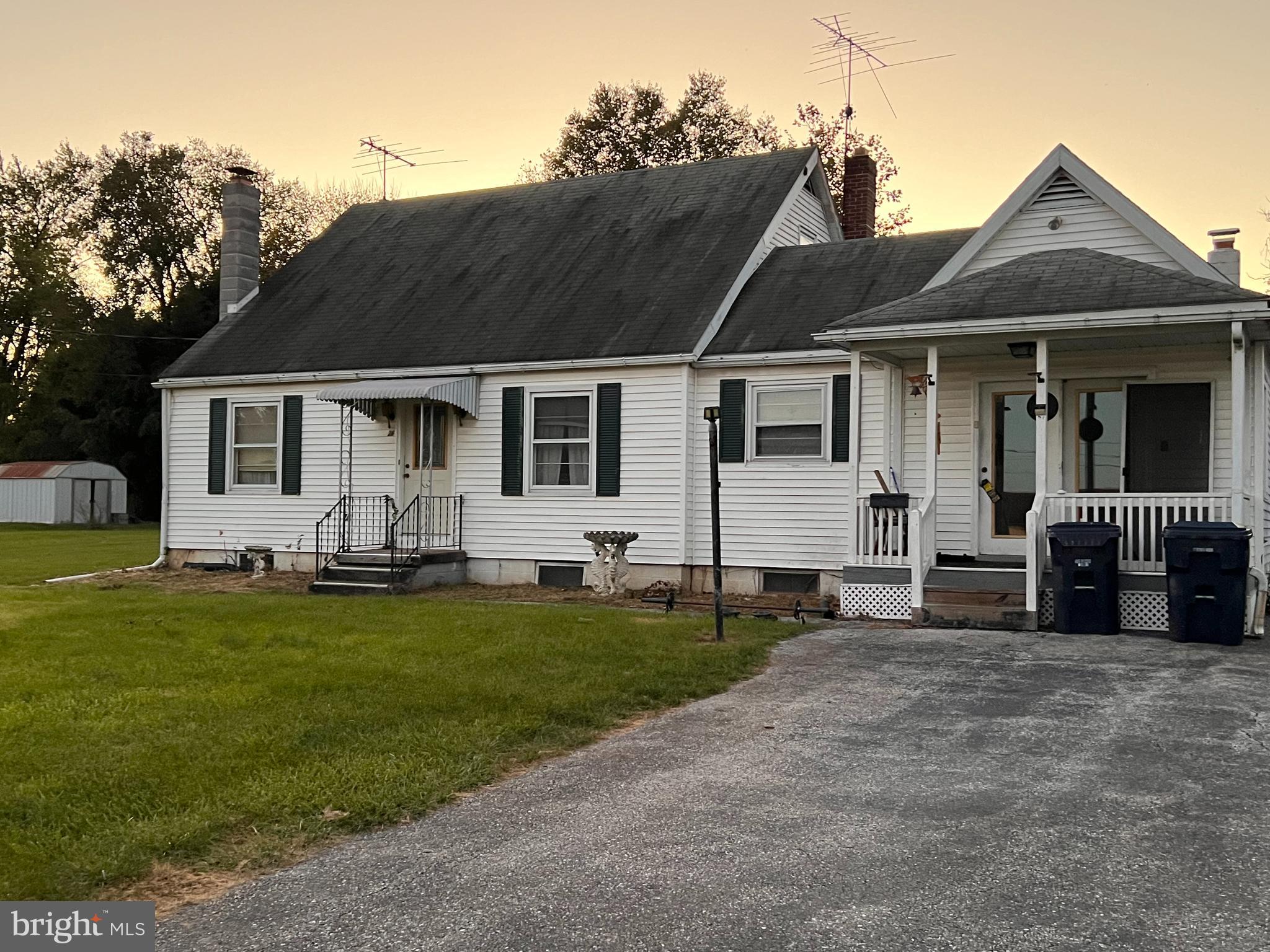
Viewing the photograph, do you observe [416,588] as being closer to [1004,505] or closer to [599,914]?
[1004,505]

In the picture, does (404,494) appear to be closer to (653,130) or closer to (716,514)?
(716,514)

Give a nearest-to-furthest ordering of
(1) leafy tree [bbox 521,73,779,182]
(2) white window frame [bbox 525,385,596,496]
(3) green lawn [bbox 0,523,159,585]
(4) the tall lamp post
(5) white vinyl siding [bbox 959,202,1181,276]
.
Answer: (4) the tall lamp post, (5) white vinyl siding [bbox 959,202,1181,276], (2) white window frame [bbox 525,385,596,496], (3) green lawn [bbox 0,523,159,585], (1) leafy tree [bbox 521,73,779,182]

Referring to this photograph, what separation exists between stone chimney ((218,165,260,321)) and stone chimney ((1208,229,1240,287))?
1517cm

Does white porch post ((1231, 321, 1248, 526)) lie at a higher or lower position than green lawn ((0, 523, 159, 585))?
higher

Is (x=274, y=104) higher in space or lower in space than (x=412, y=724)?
higher

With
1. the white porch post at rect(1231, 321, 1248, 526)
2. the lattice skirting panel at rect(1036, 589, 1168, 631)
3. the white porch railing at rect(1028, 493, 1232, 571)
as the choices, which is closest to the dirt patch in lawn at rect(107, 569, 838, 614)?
the white porch railing at rect(1028, 493, 1232, 571)

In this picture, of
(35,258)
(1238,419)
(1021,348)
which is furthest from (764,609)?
(35,258)

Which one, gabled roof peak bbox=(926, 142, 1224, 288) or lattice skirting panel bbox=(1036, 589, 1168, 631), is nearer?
lattice skirting panel bbox=(1036, 589, 1168, 631)

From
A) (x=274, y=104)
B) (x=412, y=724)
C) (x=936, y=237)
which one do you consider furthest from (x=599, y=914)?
(x=274, y=104)

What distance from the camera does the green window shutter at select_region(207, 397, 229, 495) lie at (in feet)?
61.1

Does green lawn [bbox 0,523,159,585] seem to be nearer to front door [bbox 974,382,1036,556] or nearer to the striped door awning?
the striped door awning

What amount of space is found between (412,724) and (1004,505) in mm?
9017

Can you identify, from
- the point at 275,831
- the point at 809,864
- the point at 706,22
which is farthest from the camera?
the point at 706,22

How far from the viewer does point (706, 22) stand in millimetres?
18719
